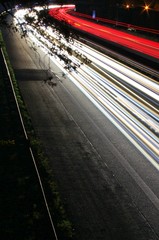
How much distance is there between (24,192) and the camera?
1012 centimetres

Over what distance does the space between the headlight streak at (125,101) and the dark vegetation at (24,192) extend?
4.03 metres

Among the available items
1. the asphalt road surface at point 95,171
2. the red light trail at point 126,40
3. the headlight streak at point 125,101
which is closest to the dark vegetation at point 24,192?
the asphalt road surface at point 95,171

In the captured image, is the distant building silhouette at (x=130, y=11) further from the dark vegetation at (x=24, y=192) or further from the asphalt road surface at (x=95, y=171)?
the dark vegetation at (x=24, y=192)

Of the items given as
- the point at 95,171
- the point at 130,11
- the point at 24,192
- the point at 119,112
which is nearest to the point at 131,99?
the point at 119,112

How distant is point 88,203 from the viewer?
995 centimetres

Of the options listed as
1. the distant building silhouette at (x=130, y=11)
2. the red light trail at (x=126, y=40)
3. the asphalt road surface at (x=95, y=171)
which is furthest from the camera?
the distant building silhouette at (x=130, y=11)

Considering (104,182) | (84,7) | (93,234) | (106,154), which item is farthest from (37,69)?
(84,7)

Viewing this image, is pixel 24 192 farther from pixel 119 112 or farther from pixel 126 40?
pixel 126 40

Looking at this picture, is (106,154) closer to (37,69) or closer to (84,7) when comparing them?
(37,69)

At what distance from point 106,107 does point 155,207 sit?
8.83 m

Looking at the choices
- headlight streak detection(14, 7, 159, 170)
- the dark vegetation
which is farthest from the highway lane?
the dark vegetation

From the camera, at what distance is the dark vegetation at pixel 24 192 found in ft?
28.2

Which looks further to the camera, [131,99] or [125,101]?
[131,99]

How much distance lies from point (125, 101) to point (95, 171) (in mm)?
8233
